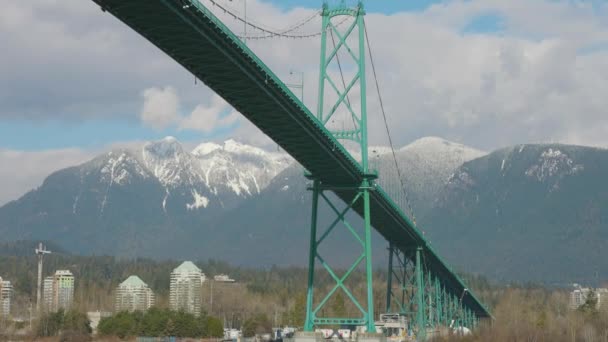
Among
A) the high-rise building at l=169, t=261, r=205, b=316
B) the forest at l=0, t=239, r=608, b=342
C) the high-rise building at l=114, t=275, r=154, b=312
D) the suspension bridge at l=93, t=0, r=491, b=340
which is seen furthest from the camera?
the high-rise building at l=114, t=275, r=154, b=312

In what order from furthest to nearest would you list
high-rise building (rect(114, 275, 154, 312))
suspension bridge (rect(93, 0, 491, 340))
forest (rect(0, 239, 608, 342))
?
high-rise building (rect(114, 275, 154, 312)) < forest (rect(0, 239, 608, 342)) < suspension bridge (rect(93, 0, 491, 340))

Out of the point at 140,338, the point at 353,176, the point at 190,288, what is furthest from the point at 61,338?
the point at 190,288

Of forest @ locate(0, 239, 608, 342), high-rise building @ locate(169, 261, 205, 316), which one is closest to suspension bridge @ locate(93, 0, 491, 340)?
forest @ locate(0, 239, 608, 342)

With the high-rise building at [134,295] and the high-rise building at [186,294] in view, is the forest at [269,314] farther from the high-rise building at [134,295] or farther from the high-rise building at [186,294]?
the high-rise building at [134,295]

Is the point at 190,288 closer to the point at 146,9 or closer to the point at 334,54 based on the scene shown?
the point at 334,54

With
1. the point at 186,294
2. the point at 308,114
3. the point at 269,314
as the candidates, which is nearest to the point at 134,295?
the point at 186,294

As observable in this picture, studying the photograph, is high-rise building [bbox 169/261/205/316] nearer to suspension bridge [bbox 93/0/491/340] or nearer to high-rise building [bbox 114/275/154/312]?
high-rise building [bbox 114/275/154/312]

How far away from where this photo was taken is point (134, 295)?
598ft

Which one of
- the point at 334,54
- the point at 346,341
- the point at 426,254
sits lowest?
the point at 346,341

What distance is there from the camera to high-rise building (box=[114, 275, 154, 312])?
6726 inches

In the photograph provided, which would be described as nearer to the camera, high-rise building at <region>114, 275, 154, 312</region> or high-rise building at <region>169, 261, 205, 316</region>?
high-rise building at <region>169, 261, 205, 316</region>

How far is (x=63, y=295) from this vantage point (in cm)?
18875

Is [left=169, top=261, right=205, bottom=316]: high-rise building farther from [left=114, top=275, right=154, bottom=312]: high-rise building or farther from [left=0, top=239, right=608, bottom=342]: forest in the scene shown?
[left=114, top=275, right=154, bottom=312]: high-rise building

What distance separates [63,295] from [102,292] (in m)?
18.9
